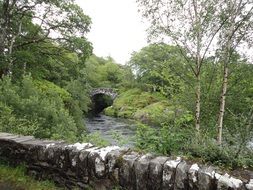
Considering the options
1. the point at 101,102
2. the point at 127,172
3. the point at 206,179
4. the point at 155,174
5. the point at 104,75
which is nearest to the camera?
the point at 206,179

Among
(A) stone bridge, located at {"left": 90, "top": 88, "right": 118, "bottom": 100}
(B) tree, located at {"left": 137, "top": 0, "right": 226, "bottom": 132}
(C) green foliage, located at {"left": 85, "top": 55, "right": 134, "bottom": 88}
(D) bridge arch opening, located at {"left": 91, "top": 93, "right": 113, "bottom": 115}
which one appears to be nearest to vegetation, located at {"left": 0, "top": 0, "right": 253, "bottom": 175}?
(B) tree, located at {"left": 137, "top": 0, "right": 226, "bottom": 132}

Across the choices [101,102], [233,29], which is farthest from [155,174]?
[101,102]

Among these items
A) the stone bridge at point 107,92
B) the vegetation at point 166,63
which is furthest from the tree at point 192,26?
the stone bridge at point 107,92

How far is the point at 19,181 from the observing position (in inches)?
194

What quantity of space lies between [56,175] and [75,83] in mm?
28764

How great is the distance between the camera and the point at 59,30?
16.4 meters

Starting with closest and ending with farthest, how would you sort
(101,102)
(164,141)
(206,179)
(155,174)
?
(206,179) → (155,174) → (164,141) → (101,102)

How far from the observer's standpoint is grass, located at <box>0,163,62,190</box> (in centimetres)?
477

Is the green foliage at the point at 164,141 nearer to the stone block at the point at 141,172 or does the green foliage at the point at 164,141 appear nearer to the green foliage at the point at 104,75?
the stone block at the point at 141,172

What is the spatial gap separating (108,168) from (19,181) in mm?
1724

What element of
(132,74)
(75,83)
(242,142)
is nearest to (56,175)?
(242,142)

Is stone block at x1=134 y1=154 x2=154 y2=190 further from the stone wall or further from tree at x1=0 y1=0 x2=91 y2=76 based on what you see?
tree at x1=0 y1=0 x2=91 y2=76

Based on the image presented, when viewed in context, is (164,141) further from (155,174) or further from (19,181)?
(19,181)

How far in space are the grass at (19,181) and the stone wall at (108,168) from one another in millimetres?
127
